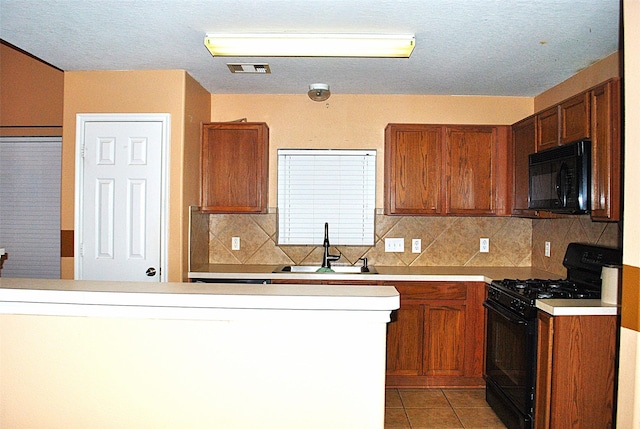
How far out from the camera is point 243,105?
4.34m

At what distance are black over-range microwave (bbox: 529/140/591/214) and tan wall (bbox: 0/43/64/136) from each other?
4364mm

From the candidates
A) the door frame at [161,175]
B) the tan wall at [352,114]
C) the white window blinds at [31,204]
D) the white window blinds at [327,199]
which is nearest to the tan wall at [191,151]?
the door frame at [161,175]

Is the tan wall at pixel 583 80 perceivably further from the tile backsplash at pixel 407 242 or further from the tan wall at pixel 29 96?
the tan wall at pixel 29 96

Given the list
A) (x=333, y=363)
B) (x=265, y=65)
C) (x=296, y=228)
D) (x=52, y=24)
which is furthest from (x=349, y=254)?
(x=52, y=24)

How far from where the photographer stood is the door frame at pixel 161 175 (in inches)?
142

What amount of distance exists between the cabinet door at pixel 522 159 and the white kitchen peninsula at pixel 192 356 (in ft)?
7.64

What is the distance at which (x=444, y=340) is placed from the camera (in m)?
3.77

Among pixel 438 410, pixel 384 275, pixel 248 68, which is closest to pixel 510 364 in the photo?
pixel 438 410

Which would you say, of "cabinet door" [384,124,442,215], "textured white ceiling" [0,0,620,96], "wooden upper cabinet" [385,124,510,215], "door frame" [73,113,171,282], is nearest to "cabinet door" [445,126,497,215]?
"wooden upper cabinet" [385,124,510,215]

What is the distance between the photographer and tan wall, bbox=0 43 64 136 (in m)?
4.70

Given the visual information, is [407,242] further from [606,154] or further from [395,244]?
[606,154]

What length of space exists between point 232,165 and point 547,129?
95.5 inches

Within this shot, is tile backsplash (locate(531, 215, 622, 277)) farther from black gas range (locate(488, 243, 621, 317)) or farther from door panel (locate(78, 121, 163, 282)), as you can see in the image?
door panel (locate(78, 121, 163, 282))

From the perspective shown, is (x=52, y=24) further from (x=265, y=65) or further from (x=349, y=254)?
(x=349, y=254)
